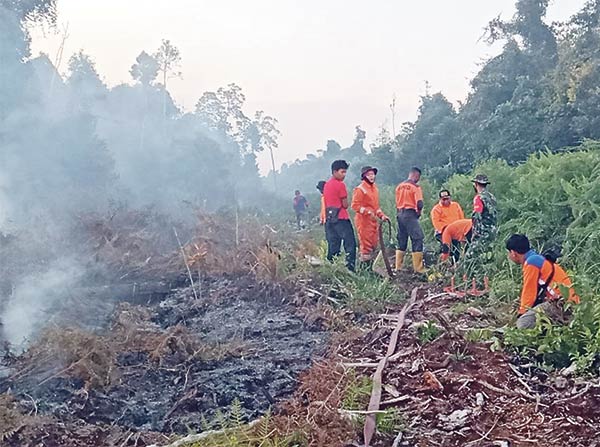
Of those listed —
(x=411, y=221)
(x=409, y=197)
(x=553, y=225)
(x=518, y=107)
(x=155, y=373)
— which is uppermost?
(x=518, y=107)

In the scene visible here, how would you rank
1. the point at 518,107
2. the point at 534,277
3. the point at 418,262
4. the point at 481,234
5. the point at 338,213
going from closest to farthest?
the point at 534,277
the point at 481,234
the point at 338,213
the point at 418,262
the point at 518,107

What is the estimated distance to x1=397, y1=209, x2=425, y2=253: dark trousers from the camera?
8.77 meters

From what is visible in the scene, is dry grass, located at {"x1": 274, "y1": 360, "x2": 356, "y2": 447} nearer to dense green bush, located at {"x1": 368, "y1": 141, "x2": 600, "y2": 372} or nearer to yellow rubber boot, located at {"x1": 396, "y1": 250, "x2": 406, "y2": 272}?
dense green bush, located at {"x1": 368, "y1": 141, "x2": 600, "y2": 372}

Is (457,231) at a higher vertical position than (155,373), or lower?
higher

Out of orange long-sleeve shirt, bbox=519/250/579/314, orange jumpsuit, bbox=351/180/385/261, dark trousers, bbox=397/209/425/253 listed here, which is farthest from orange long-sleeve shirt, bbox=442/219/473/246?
orange long-sleeve shirt, bbox=519/250/579/314

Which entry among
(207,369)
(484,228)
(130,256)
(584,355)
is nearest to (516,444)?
(584,355)

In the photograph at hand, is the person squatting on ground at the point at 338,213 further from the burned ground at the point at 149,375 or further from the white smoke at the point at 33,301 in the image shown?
the white smoke at the point at 33,301

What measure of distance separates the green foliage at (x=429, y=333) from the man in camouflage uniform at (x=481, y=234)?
8.61 feet

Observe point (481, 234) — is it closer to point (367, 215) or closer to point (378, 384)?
point (367, 215)

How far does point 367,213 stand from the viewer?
27.8 ft

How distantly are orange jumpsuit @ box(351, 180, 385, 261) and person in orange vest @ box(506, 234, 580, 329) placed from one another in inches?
123

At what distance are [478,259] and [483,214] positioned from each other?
23.3 inches

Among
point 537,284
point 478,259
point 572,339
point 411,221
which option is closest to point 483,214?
point 478,259

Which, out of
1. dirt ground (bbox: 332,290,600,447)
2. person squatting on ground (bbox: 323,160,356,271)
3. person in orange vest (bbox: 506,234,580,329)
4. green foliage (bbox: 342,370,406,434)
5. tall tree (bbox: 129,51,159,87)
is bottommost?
dirt ground (bbox: 332,290,600,447)
